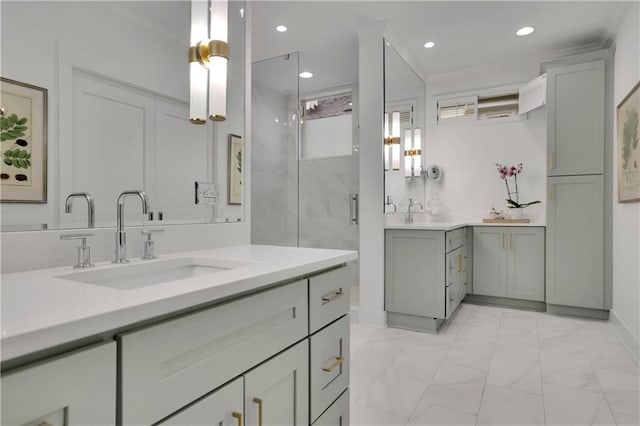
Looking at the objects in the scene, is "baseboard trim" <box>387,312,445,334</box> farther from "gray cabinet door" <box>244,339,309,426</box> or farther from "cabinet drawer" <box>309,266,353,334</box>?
"gray cabinet door" <box>244,339,309,426</box>

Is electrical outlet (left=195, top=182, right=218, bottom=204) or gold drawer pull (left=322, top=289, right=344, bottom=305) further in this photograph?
electrical outlet (left=195, top=182, right=218, bottom=204)

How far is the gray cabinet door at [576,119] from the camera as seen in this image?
3314 mm

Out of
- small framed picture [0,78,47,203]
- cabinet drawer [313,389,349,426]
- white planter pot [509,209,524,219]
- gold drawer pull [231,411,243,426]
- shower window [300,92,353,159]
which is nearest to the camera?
gold drawer pull [231,411,243,426]

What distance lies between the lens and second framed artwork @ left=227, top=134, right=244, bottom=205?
5.87ft

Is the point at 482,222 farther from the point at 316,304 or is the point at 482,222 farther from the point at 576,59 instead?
the point at 316,304

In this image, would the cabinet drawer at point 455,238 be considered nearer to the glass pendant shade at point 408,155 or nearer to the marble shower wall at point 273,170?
the glass pendant shade at point 408,155

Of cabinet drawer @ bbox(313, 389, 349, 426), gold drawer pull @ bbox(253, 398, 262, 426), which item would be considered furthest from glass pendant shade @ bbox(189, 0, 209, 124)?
cabinet drawer @ bbox(313, 389, 349, 426)

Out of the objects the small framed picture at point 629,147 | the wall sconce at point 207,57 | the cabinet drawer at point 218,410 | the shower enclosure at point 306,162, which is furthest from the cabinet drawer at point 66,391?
the shower enclosure at point 306,162

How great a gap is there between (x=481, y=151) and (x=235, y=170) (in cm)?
333

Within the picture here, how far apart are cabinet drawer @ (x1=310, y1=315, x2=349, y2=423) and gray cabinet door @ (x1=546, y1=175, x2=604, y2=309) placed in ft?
9.82

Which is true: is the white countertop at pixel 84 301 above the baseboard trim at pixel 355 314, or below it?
above

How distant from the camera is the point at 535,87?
147 inches

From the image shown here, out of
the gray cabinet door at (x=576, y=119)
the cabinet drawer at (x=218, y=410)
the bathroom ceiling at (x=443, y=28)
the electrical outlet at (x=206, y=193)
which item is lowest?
the cabinet drawer at (x=218, y=410)

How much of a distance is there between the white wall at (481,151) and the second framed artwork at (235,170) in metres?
3.11
